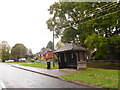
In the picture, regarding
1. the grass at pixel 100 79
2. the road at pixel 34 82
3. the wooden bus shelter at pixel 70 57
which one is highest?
the wooden bus shelter at pixel 70 57

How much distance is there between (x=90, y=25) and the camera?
58.5 ft

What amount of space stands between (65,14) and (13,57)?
Answer: 46075 millimetres

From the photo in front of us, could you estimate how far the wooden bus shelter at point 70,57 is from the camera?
15.3 m

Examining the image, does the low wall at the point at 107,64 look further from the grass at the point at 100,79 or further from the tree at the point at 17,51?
the tree at the point at 17,51

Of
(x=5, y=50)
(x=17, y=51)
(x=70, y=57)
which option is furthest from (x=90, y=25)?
(x=17, y=51)

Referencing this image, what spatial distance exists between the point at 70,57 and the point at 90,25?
517cm

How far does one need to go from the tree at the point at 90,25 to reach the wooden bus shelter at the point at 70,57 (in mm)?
1937

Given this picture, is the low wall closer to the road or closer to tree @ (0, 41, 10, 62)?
the road

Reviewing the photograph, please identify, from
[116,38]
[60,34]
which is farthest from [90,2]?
[60,34]

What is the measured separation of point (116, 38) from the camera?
15.1 meters

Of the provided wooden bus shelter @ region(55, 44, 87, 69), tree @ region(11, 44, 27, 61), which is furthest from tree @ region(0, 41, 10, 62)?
wooden bus shelter @ region(55, 44, 87, 69)

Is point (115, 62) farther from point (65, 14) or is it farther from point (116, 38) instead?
→ point (65, 14)

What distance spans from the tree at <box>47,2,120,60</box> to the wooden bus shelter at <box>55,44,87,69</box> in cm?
194

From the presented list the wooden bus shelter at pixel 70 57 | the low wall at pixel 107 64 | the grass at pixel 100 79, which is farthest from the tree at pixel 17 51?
the grass at pixel 100 79
